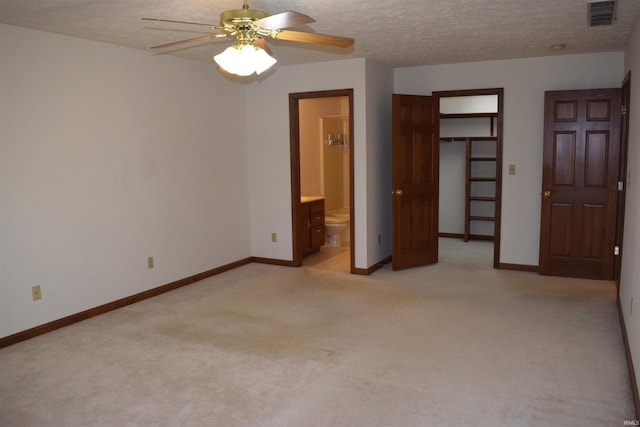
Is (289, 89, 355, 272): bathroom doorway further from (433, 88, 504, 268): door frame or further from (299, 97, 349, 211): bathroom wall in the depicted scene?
(433, 88, 504, 268): door frame

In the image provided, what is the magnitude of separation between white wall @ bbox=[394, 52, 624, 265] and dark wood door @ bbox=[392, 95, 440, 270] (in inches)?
21.7

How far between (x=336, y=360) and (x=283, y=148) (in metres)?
3.19

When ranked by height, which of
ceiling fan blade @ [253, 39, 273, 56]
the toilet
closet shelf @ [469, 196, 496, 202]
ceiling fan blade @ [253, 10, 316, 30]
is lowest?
the toilet

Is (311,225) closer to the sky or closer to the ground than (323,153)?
closer to the ground

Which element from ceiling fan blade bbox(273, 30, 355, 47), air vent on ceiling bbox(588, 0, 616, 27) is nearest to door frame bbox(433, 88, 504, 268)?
air vent on ceiling bbox(588, 0, 616, 27)

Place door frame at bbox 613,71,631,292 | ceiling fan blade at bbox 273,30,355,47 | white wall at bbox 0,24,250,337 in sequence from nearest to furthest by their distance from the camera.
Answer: ceiling fan blade at bbox 273,30,355,47 < white wall at bbox 0,24,250,337 < door frame at bbox 613,71,631,292

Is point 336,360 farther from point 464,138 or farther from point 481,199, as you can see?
point 464,138

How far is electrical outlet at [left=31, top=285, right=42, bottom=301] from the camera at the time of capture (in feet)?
12.9

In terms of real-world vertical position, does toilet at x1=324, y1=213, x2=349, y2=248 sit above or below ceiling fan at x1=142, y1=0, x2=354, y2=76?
below

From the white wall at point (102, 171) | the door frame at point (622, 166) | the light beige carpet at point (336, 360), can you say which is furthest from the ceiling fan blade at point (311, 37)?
the door frame at point (622, 166)

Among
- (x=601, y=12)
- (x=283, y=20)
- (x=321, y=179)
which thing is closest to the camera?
(x=283, y=20)

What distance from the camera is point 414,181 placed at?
587 cm

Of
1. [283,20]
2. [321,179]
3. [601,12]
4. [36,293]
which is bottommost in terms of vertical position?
[36,293]

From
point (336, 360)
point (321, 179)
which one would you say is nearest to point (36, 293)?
point (336, 360)
